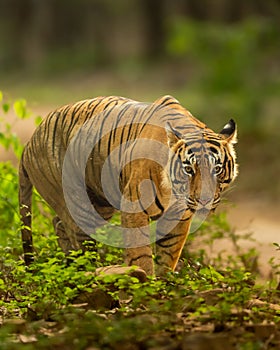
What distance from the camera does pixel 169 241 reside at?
6605mm

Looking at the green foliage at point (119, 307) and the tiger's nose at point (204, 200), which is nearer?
the green foliage at point (119, 307)

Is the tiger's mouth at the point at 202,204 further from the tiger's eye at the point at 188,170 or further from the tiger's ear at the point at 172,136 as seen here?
the tiger's ear at the point at 172,136

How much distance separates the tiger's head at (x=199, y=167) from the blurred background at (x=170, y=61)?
286cm

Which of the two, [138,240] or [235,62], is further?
[235,62]

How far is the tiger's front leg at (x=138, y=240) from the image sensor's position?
6.27m

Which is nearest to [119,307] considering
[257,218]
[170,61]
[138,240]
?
[138,240]

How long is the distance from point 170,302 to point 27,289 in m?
1.33

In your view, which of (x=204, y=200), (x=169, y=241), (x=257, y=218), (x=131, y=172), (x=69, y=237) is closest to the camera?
(x=204, y=200)

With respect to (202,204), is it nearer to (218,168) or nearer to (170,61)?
(218,168)

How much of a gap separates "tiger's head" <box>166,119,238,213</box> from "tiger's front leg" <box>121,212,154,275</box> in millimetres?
305

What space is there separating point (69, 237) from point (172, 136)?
1261 millimetres

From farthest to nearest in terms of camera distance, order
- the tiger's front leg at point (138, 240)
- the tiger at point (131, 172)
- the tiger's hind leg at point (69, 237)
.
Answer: the tiger's hind leg at point (69, 237) → the tiger's front leg at point (138, 240) → the tiger at point (131, 172)

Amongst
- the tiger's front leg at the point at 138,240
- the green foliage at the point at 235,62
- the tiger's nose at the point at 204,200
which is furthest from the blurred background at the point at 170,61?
the tiger's nose at the point at 204,200

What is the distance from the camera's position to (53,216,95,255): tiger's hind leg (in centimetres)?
690
